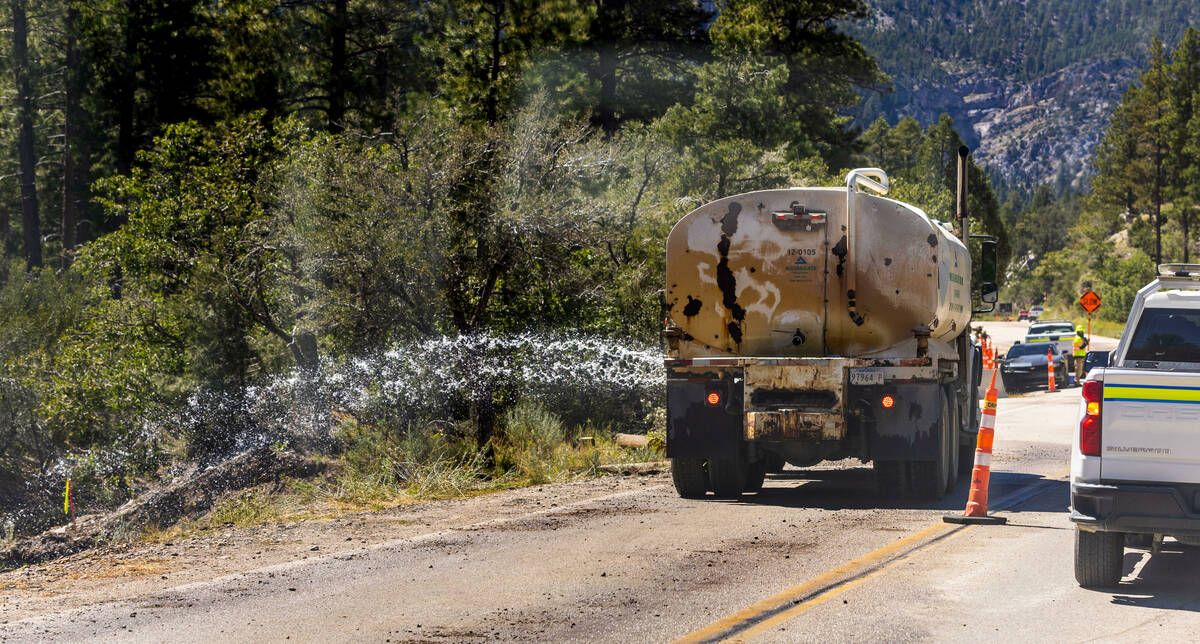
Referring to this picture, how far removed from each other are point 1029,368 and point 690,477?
2638cm

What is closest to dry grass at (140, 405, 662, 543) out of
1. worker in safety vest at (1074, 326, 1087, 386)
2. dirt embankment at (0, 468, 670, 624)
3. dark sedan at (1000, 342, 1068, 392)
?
dirt embankment at (0, 468, 670, 624)

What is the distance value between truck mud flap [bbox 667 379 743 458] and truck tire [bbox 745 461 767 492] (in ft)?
4.14

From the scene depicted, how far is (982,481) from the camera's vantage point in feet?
35.1

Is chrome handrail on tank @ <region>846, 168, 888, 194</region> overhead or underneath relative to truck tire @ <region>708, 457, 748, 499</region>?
overhead

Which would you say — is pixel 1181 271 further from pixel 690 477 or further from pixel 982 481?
pixel 690 477

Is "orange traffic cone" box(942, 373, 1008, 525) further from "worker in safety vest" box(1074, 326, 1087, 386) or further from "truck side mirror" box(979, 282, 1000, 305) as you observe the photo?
"worker in safety vest" box(1074, 326, 1087, 386)

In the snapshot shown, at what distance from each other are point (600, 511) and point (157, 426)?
41.0 ft

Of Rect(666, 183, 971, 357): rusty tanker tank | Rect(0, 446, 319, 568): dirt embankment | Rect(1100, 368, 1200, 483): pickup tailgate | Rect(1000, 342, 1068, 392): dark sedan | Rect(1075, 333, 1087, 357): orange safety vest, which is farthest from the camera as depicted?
Rect(1075, 333, 1087, 357): orange safety vest

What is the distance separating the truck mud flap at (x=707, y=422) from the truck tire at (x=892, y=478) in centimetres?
150

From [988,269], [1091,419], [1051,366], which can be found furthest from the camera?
[1051,366]

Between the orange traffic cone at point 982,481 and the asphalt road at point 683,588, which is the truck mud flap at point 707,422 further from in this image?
the orange traffic cone at point 982,481

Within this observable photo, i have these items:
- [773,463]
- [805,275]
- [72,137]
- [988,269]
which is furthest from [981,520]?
[72,137]

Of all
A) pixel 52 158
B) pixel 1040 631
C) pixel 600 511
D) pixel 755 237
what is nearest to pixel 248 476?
pixel 600 511

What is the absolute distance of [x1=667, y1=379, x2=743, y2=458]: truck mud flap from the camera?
40.0ft
